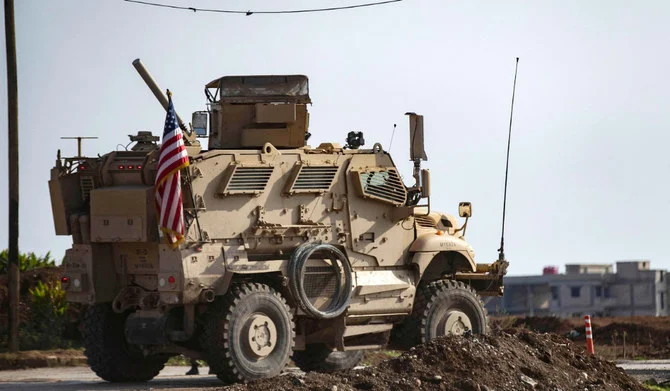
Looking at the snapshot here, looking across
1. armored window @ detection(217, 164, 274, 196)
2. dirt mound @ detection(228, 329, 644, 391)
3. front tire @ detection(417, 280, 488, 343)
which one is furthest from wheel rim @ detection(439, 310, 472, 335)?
armored window @ detection(217, 164, 274, 196)

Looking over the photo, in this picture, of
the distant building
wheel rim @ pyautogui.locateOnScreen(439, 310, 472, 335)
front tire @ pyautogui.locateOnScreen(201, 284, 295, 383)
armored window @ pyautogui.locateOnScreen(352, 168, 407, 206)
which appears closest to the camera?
front tire @ pyautogui.locateOnScreen(201, 284, 295, 383)

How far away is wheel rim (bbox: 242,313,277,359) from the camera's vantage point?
19891 millimetres

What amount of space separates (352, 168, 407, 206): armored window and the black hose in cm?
117

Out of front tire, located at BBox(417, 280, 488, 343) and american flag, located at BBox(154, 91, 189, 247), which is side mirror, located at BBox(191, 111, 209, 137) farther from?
front tire, located at BBox(417, 280, 488, 343)

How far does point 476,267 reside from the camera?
23.8 metres

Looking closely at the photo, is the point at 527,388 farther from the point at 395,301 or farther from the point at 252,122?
the point at 252,122

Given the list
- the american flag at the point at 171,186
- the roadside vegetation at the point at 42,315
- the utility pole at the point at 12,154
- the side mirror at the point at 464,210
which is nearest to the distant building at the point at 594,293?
the roadside vegetation at the point at 42,315

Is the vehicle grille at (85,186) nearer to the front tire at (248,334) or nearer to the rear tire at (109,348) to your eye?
the rear tire at (109,348)

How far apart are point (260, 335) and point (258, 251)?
4.24 ft

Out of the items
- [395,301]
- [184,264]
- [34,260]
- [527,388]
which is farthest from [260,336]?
[34,260]

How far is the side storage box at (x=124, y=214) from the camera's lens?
783 inches

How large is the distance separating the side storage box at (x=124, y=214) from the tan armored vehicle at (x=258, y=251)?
0.06ft

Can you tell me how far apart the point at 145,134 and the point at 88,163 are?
1.03 m

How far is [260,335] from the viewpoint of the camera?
65.6ft
